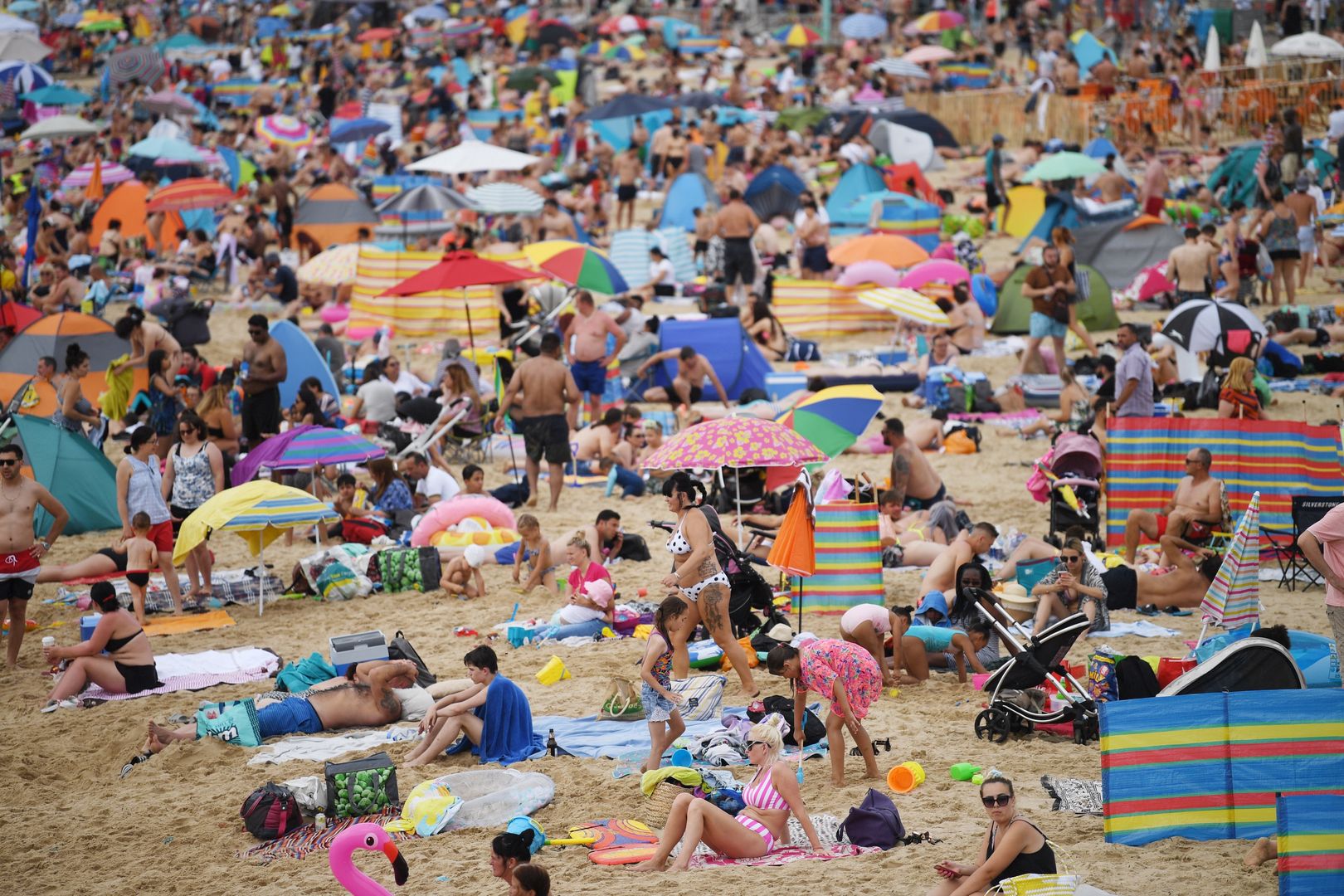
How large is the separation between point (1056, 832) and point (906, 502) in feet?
16.0

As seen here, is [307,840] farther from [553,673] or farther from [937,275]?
[937,275]

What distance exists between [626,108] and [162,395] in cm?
1408

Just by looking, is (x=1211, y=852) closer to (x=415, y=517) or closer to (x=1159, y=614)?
(x=1159, y=614)

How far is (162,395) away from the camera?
1247 centimetres

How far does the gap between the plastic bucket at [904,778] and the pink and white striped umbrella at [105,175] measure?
60.3 feet

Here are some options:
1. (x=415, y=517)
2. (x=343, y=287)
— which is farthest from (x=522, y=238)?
(x=415, y=517)

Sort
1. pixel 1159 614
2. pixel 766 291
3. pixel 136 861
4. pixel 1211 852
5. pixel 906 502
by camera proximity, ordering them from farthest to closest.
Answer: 1. pixel 766 291
2. pixel 906 502
3. pixel 1159 614
4. pixel 136 861
5. pixel 1211 852

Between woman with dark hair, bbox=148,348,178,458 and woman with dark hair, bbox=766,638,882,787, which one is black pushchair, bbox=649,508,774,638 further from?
woman with dark hair, bbox=148,348,178,458

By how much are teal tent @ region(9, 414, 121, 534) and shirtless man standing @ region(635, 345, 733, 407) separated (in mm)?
4506

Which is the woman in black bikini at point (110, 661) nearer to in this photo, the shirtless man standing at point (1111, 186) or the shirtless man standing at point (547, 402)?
the shirtless man standing at point (547, 402)

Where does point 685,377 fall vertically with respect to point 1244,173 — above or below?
below

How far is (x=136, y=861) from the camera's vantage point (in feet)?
21.9

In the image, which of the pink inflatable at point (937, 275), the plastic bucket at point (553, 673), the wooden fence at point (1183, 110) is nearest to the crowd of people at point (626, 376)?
the pink inflatable at point (937, 275)

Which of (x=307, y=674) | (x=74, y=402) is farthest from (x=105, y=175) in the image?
(x=307, y=674)
